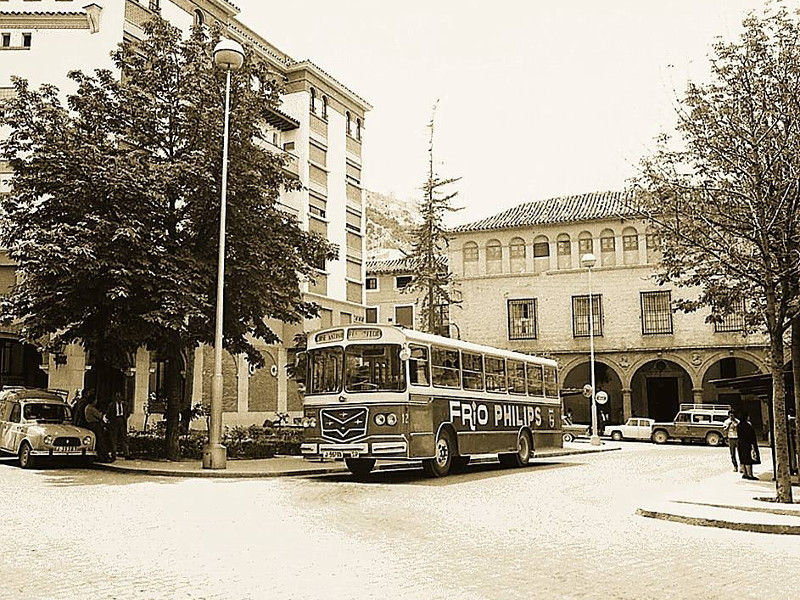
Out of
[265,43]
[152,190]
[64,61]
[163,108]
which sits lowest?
[152,190]

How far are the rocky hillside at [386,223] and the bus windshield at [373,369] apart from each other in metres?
91.8

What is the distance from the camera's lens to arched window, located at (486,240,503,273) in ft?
175

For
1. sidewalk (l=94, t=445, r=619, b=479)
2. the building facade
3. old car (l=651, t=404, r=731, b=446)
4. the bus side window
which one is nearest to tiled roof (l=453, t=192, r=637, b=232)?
the building facade

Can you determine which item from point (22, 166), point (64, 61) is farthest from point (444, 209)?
point (22, 166)

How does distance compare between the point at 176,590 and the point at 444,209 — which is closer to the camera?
the point at 176,590

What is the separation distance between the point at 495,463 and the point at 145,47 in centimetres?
1564

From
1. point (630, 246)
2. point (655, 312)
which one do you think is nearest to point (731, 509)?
point (655, 312)

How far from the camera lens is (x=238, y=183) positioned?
2277 cm

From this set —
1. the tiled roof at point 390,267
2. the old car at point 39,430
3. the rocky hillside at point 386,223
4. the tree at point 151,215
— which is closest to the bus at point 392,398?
the tree at point 151,215

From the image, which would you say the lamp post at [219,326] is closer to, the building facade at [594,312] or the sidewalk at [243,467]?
the sidewalk at [243,467]

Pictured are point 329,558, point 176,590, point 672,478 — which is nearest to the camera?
point 176,590

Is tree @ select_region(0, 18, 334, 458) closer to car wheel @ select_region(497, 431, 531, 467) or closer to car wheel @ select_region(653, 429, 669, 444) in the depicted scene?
car wheel @ select_region(497, 431, 531, 467)

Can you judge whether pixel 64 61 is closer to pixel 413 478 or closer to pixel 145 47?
pixel 145 47

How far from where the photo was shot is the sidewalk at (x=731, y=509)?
11547 mm
